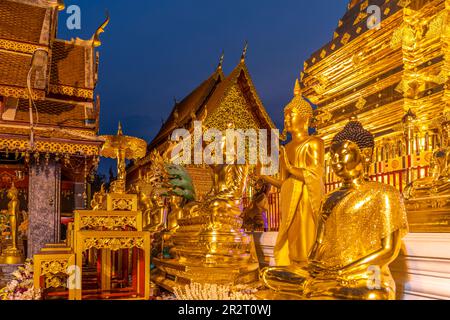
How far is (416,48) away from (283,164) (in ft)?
12.1

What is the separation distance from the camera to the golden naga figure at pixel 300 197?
10.6 ft

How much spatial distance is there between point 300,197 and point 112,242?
1635mm

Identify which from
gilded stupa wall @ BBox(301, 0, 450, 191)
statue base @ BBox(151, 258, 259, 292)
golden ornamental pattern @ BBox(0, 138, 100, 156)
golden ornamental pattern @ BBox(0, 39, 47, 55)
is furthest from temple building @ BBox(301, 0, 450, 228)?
golden ornamental pattern @ BBox(0, 39, 47, 55)

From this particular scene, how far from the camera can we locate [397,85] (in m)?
6.12

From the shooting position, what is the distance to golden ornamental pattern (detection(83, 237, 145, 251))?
3.62 m

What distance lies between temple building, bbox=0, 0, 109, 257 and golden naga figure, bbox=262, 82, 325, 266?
6.59 meters

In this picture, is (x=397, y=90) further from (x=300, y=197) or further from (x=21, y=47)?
(x=21, y=47)

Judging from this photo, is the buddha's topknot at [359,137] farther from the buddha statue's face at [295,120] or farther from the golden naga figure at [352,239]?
the buddha statue's face at [295,120]

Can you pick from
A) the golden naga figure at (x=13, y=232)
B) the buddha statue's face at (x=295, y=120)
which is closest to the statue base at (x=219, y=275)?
the buddha statue's face at (x=295, y=120)

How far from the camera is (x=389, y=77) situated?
6.24m

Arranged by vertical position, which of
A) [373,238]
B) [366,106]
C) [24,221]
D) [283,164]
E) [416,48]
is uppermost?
[416,48]

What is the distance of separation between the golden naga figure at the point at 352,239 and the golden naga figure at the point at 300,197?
34.6 inches
